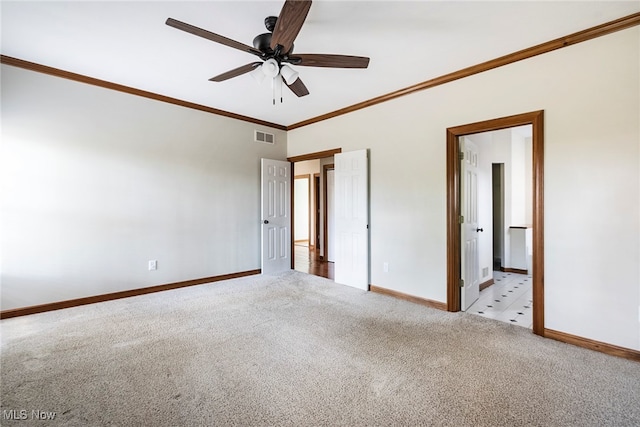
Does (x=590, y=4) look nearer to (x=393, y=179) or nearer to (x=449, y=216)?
(x=449, y=216)

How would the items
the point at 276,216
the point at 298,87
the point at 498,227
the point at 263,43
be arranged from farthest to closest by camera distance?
the point at 498,227
the point at 276,216
the point at 298,87
the point at 263,43

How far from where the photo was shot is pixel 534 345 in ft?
8.13

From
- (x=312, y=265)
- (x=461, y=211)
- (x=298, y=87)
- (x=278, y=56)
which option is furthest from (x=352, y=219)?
(x=278, y=56)

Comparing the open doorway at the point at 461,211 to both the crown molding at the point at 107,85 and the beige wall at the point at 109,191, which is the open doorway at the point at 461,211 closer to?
the beige wall at the point at 109,191

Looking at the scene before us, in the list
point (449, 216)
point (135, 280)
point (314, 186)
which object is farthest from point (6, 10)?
point (314, 186)

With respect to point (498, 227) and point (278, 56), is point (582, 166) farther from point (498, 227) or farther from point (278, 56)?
point (498, 227)

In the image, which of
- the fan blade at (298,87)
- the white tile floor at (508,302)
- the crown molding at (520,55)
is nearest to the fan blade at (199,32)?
the fan blade at (298,87)

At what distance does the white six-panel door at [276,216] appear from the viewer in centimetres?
503

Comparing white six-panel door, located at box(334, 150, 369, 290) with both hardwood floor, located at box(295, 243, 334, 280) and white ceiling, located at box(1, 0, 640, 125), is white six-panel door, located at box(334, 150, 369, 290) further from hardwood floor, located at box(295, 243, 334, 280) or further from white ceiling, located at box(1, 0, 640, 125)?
white ceiling, located at box(1, 0, 640, 125)

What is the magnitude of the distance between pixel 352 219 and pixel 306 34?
2529 mm

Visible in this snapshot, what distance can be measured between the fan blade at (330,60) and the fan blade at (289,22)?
0.15 meters

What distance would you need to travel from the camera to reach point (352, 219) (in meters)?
4.35

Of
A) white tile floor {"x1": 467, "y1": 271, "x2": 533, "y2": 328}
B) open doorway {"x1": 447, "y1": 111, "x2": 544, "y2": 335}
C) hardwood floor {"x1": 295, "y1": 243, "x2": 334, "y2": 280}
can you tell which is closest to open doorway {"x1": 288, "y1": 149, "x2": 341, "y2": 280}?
hardwood floor {"x1": 295, "y1": 243, "x2": 334, "y2": 280}

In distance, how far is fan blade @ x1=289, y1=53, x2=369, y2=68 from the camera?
87.0 inches
